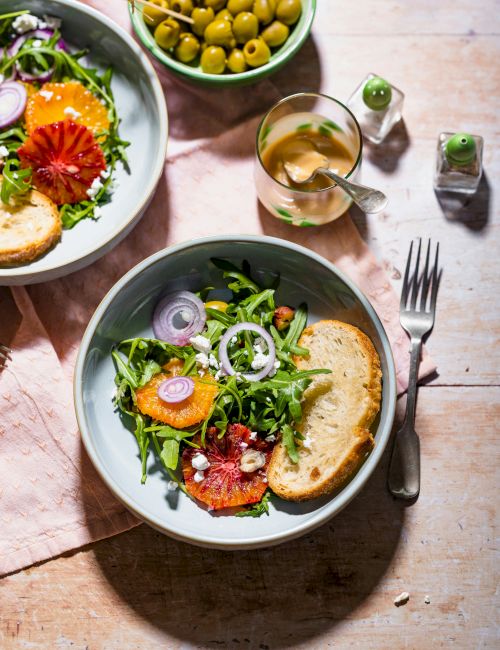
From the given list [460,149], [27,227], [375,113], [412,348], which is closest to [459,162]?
[460,149]

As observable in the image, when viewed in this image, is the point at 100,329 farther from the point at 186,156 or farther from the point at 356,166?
the point at 356,166

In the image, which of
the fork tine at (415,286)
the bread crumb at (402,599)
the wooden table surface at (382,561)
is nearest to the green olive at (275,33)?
the wooden table surface at (382,561)

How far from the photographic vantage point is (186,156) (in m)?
2.57

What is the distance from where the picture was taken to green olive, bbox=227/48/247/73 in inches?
98.0

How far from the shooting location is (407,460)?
7.86ft

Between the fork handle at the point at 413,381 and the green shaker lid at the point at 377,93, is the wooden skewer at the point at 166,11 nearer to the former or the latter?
the green shaker lid at the point at 377,93

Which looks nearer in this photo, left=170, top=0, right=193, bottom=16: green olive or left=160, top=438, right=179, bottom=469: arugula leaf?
left=160, top=438, right=179, bottom=469: arugula leaf

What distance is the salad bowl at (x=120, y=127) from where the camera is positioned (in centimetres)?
234

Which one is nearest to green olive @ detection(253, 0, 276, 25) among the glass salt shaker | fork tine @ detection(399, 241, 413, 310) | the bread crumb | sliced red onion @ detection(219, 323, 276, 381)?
the glass salt shaker

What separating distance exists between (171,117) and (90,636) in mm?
1709

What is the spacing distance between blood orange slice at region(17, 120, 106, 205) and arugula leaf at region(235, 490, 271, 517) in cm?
113

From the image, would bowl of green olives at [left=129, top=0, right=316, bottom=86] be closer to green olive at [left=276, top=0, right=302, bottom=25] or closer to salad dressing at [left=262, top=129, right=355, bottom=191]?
green olive at [left=276, top=0, right=302, bottom=25]

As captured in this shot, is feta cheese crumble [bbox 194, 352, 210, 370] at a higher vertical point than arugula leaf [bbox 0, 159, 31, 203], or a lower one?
lower

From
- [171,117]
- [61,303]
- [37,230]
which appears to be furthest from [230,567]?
[171,117]
